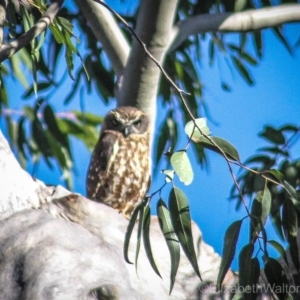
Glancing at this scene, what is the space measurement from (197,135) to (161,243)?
0.52 meters

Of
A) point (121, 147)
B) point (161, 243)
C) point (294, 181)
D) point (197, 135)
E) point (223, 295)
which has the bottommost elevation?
point (223, 295)

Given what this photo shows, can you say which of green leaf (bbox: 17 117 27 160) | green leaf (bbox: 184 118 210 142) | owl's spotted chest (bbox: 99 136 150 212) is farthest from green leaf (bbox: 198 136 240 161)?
green leaf (bbox: 17 117 27 160)

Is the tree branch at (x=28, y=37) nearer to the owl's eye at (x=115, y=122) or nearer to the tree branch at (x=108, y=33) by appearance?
the tree branch at (x=108, y=33)

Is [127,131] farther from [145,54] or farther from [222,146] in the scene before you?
[222,146]

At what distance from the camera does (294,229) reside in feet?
7.00

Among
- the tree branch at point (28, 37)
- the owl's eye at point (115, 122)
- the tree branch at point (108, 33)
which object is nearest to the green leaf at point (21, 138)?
the owl's eye at point (115, 122)

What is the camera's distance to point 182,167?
1841mm

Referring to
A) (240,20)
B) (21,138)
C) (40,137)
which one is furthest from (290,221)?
(21,138)

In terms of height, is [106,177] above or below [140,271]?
above

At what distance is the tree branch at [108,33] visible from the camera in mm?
2953

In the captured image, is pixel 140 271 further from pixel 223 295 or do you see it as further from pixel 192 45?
pixel 192 45

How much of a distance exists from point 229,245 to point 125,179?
52.2 inches

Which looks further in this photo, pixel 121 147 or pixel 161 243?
pixel 121 147

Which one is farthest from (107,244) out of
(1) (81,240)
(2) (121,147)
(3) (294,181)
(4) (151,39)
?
(2) (121,147)
